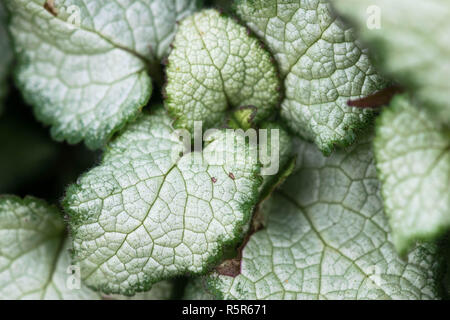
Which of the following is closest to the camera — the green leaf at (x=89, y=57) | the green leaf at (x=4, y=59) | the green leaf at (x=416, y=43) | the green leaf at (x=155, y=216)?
the green leaf at (x=416, y=43)

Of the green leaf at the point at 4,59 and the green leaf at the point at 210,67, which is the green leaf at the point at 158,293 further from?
the green leaf at the point at 4,59

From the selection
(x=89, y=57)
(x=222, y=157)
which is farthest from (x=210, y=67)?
(x=89, y=57)

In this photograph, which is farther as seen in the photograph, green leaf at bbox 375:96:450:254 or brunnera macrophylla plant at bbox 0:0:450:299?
brunnera macrophylla plant at bbox 0:0:450:299

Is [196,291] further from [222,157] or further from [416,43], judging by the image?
[416,43]

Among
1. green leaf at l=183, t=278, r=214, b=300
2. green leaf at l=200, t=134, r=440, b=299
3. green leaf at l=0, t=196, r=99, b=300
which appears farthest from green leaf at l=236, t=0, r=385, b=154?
green leaf at l=0, t=196, r=99, b=300

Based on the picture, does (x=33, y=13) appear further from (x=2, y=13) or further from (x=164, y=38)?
(x=164, y=38)

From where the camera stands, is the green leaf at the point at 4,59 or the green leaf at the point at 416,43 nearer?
the green leaf at the point at 416,43

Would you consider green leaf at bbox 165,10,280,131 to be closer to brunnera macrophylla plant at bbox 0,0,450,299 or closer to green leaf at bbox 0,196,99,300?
brunnera macrophylla plant at bbox 0,0,450,299

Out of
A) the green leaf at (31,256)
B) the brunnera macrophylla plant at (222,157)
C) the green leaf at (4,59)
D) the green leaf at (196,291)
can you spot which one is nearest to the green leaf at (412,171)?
the brunnera macrophylla plant at (222,157)

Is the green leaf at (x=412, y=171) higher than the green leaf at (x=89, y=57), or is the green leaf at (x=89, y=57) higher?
the green leaf at (x=89, y=57)
